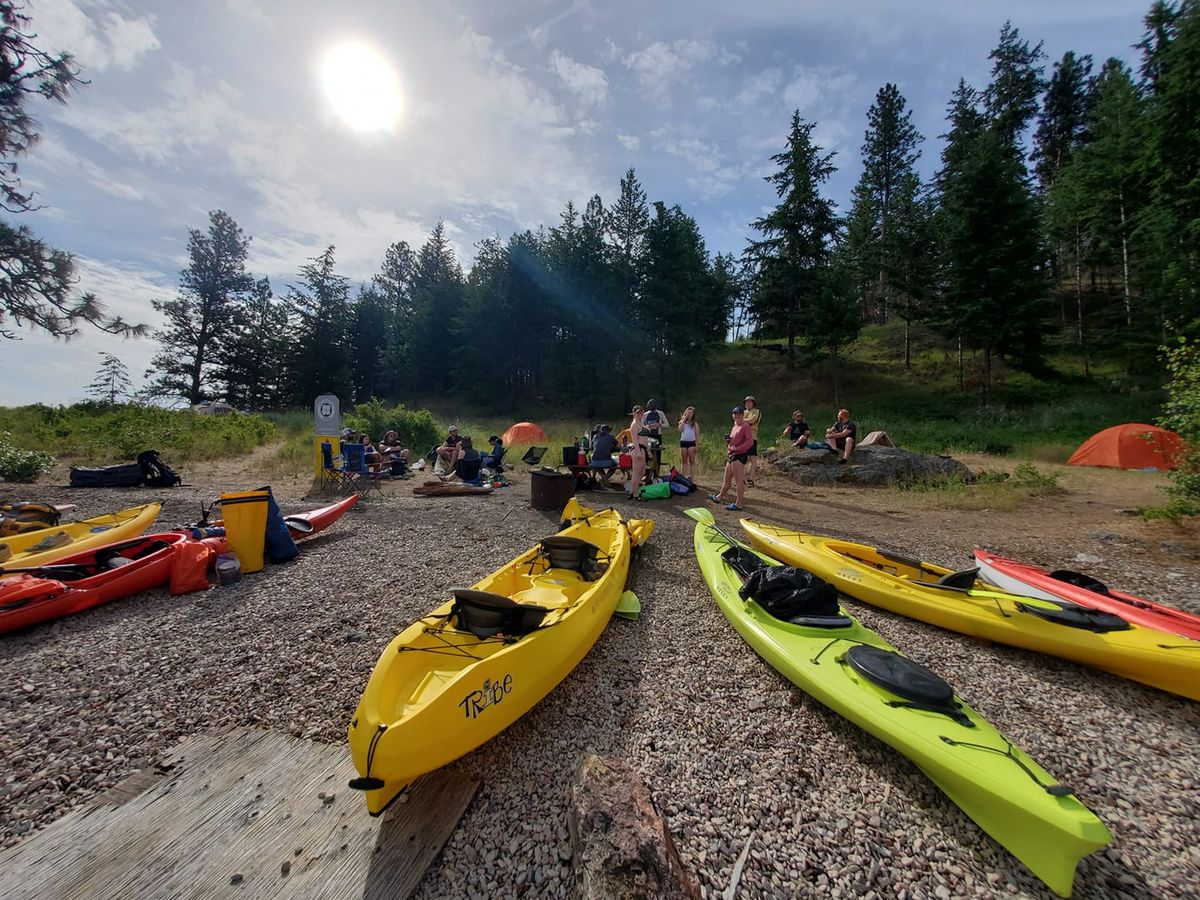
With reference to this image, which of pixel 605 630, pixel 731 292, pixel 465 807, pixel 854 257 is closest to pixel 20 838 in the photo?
pixel 465 807

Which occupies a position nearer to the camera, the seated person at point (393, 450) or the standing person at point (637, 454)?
the standing person at point (637, 454)

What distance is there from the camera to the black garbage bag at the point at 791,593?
11.7 ft

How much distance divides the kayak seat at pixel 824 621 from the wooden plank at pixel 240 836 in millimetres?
2490

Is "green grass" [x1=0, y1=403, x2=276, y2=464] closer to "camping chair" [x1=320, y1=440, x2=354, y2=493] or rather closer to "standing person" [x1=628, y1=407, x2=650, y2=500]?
"camping chair" [x1=320, y1=440, x2=354, y2=493]

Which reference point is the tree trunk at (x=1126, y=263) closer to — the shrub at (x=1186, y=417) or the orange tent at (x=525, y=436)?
the shrub at (x=1186, y=417)

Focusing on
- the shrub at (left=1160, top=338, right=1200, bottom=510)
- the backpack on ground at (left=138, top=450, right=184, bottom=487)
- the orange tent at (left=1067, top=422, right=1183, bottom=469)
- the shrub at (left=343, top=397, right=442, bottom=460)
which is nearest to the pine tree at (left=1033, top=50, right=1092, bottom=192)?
the orange tent at (left=1067, top=422, right=1183, bottom=469)

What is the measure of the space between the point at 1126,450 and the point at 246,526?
19.6 meters

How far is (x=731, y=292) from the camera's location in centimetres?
3569

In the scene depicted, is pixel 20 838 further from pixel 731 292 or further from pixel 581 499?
pixel 731 292

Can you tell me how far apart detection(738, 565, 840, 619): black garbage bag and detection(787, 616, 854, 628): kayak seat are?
0.26 ft

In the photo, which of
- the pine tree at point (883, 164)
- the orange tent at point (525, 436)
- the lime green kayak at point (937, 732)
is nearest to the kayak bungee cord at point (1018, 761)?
the lime green kayak at point (937, 732)

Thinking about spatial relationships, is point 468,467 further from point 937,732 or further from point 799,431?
point 937,732

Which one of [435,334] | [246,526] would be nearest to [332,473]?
[246,526]

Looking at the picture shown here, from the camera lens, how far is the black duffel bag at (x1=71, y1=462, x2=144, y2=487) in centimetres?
1027
